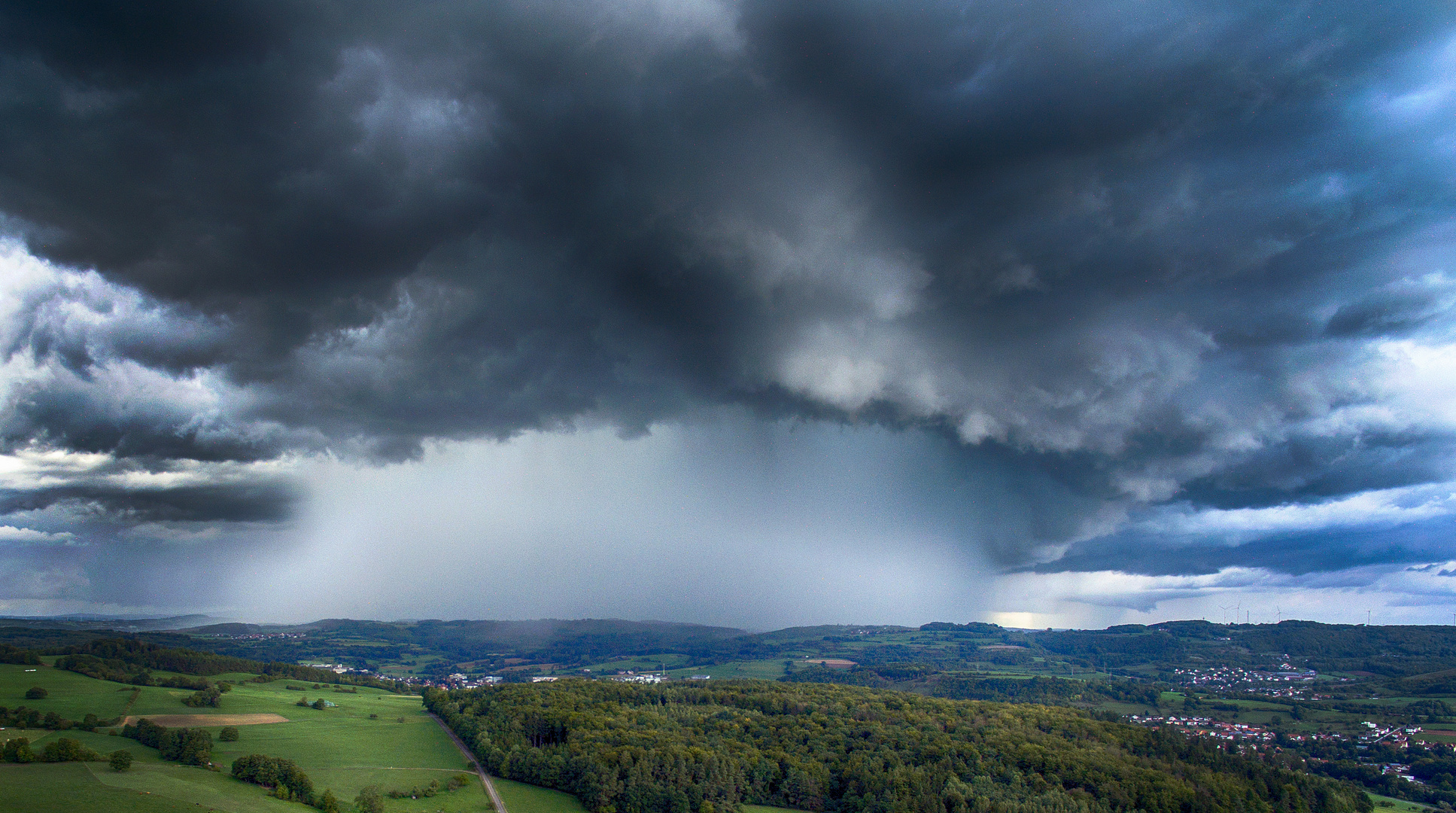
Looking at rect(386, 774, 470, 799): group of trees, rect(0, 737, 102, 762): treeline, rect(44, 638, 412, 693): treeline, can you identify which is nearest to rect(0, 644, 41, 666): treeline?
rect(44, 638, 412, 693): treeline

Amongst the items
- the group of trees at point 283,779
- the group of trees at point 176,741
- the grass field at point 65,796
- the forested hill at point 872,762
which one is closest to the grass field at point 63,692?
the group of trees at point 176,741

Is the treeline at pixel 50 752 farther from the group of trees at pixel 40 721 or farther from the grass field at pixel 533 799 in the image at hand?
the grass field at pixel 533 799

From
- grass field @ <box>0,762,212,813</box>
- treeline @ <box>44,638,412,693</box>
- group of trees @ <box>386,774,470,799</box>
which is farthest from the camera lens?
treeline @ <box>44,638,412,693</box>

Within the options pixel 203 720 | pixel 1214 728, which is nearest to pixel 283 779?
pixel 203 720

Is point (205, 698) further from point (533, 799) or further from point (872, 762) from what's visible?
point (872, 762)

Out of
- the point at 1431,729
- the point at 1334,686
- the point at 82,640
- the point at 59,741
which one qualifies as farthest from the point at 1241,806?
the point at 82,640

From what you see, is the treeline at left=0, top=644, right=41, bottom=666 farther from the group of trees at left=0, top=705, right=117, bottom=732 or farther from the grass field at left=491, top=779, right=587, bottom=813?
the grass field at left=491, top=779, right=587, bottom=813
